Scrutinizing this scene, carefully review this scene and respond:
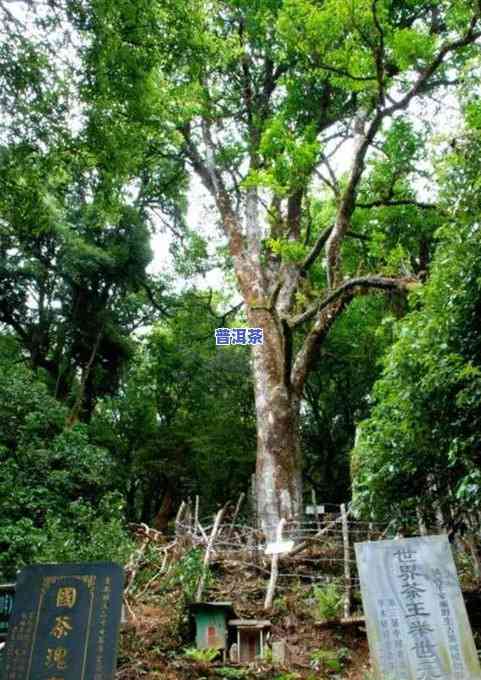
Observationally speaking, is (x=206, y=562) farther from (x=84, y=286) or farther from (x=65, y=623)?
(x=84, y=286)

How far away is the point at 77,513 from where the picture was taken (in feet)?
27.0

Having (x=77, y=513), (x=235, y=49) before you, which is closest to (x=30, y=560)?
(x=77, y=513)

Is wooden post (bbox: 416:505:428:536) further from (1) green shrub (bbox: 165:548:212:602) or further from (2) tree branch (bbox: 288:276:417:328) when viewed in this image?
(2) tree branch (bbox: 288:276:417:328)

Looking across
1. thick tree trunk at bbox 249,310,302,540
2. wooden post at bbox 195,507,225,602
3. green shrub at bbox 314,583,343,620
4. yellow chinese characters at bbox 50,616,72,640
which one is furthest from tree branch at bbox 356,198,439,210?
yellow chinese characters at bbox 50,616,72,640

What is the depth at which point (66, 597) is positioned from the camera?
13.3 feet

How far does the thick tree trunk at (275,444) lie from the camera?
899 cm

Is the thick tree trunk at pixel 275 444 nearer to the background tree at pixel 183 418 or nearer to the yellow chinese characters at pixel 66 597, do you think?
the yellow chinese characters at pixel 66 597

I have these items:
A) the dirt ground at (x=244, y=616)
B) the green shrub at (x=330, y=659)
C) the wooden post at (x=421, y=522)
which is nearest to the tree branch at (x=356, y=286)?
the wooden post at (x=421, y=522)

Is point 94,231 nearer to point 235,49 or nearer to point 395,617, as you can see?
point 235,49

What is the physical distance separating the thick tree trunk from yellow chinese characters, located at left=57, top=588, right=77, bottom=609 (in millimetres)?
4872

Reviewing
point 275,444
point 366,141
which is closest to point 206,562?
point 275,444

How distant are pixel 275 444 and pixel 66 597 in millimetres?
5822

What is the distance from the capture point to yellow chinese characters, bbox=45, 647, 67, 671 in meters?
3.80

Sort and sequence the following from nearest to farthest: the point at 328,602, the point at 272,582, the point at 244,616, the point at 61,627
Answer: the point at 61,627 < the point at 328,602 < the point at 244,616 < the point at 272,582
